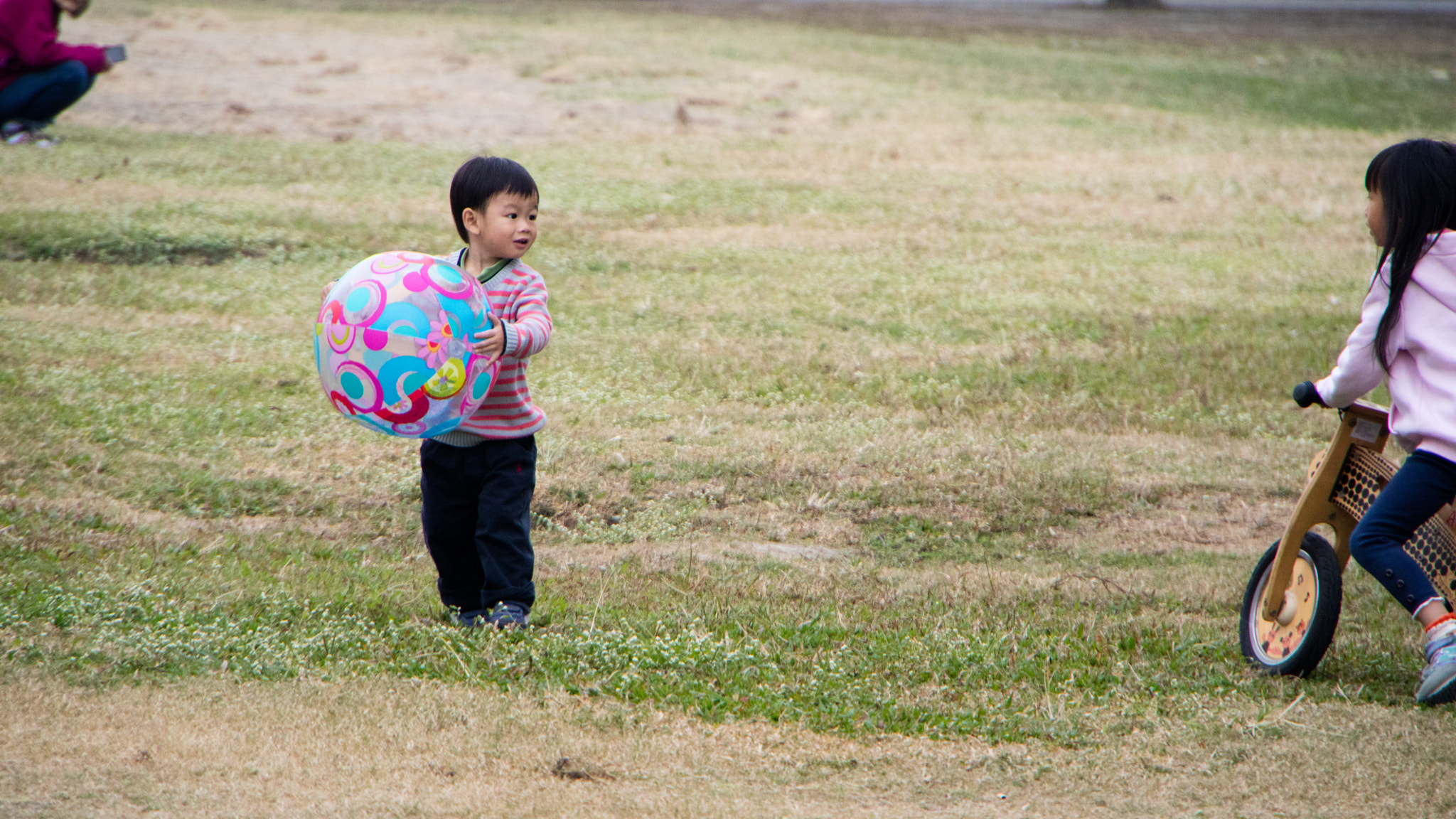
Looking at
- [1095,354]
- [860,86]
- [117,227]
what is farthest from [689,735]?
[860,86]

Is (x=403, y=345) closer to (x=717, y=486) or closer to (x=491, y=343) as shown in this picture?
(x=491, y=343)

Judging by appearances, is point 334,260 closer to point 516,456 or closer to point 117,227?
point 117,227

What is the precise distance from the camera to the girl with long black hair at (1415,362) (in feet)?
13.9

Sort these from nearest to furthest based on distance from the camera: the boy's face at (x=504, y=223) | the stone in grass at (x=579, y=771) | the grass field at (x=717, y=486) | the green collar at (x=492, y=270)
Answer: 1. the stone in grass at (x=579, y=771)
2. the grass field at (x=717, y=486)
3. the boy's face at (x=504, y=223)
4. the green collar at (x=492, y=270)

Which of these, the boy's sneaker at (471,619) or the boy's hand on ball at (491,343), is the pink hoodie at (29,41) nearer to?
the boy's sneaker at (471,619)

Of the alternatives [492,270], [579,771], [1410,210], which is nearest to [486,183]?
[492,270]

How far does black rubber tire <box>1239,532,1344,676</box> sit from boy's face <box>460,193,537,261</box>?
2.72 meters

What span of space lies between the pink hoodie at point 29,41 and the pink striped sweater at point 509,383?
10073 mm

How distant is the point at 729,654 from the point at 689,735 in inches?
22.0

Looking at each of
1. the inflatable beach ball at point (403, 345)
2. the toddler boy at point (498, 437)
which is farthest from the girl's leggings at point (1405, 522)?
the inflatable beach ball at point (403, 345)

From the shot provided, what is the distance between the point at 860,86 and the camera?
18781 millimetres

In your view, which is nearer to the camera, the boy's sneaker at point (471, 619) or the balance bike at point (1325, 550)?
the balance bike at point (1325, 550)

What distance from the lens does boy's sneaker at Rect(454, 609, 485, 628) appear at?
187 inches

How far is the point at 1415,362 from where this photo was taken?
4348 mm
